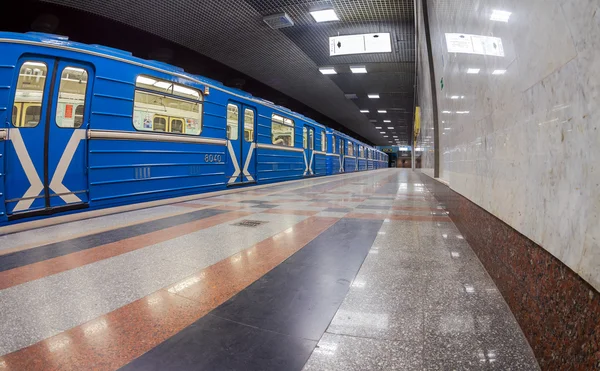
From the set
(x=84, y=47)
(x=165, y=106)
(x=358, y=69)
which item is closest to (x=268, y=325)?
(x=84, y=47)

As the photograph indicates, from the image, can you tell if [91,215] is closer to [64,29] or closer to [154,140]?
[154,140]

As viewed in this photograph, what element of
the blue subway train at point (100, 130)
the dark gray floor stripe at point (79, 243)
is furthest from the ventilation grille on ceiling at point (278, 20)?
the dark gray floor stripe at point (79, 243)

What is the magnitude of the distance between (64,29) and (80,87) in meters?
4.21

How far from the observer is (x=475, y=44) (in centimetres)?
193

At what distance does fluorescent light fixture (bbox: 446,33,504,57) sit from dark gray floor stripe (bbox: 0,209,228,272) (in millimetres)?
3161

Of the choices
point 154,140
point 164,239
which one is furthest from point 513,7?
point 154,140

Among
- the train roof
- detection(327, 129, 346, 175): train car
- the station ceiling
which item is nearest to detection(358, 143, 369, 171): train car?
detection(327, 129, 346, 175): train car

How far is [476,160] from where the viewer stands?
2.04 metres

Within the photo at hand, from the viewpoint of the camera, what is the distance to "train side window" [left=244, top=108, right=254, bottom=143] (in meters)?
7.16

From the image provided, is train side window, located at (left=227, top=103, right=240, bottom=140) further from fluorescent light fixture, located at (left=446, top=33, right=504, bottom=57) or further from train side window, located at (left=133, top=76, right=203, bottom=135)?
fluorescent light fixture, located at (left=446, top=33, right=504, bottom=57)

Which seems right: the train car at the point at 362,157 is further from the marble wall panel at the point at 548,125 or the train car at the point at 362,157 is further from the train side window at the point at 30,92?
the marble wall panel at the point at 548,125

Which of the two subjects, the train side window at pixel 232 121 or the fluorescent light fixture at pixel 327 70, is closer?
the train side window at pixel 232 121

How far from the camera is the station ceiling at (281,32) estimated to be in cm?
653

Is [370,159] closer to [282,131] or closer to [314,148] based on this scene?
[314,148]
